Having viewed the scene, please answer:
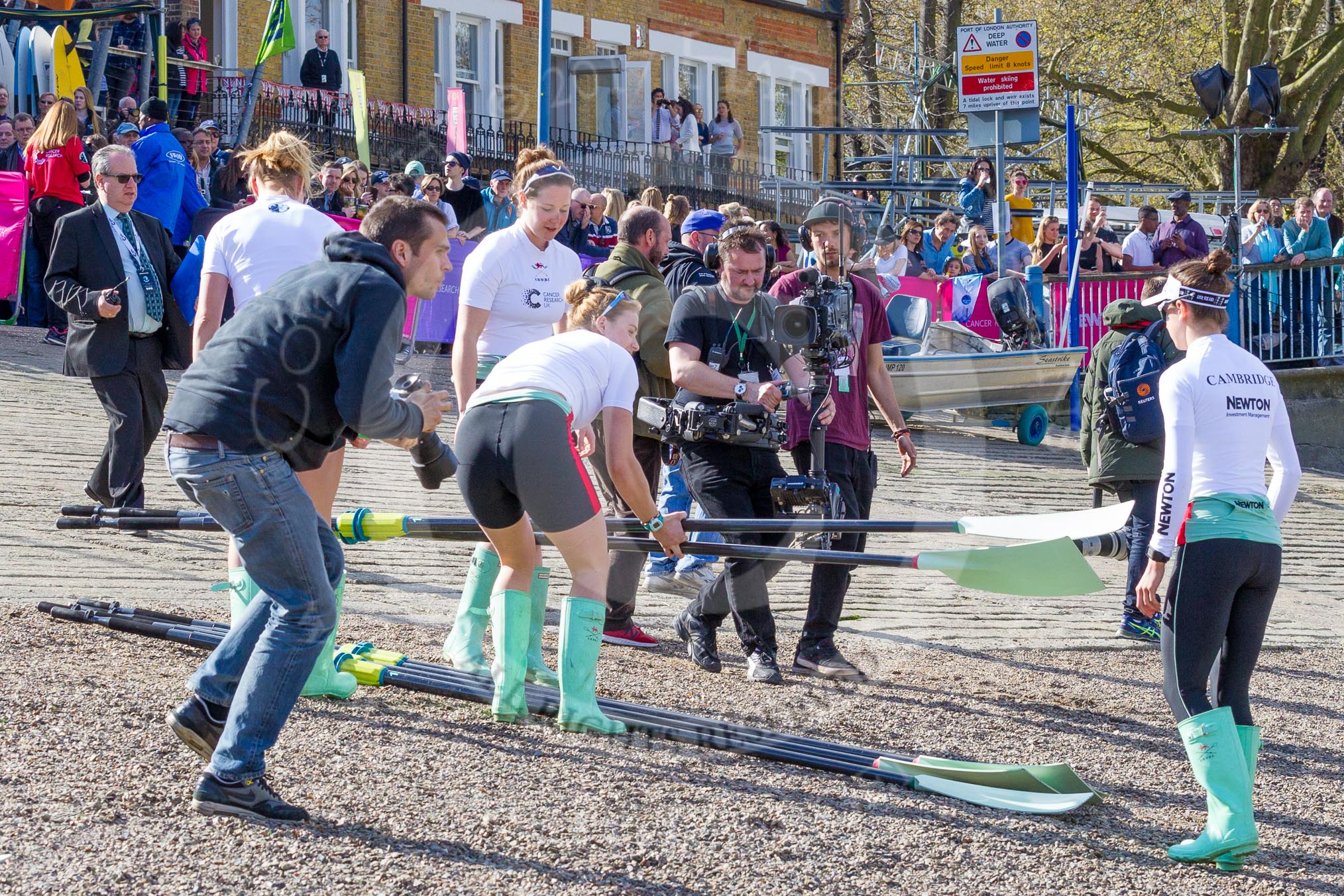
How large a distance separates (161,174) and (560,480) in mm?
7921

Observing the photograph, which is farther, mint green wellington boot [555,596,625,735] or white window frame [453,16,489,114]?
white window frame [453,16,489,114]

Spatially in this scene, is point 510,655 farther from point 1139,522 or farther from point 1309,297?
point 1309,297

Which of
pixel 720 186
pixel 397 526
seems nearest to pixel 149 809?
pixel 397 526

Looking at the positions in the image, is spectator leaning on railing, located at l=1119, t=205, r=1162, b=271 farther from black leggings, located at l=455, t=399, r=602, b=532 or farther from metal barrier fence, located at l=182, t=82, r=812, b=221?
black leggings, located at l=455, t=399, r=602, b=532

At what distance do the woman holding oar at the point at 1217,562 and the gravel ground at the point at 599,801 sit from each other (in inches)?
11.6

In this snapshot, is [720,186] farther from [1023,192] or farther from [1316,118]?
[1316,118]

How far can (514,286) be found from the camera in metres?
6.48

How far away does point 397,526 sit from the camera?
573 centimetres

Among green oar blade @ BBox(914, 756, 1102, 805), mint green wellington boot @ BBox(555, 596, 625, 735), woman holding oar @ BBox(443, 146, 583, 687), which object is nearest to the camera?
green oar blade @ BBox(914, 756, 1102, 805)

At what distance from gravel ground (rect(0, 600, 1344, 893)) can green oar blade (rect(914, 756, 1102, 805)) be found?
A: 0.32 ft

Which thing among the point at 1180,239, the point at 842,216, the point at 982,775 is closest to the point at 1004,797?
the point at 982,775

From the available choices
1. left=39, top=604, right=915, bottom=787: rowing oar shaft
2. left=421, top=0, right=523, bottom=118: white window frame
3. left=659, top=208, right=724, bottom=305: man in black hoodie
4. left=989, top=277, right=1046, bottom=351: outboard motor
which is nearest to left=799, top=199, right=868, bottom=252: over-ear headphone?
left=659, top=208, right=724, bottom=305: man in black hoodie

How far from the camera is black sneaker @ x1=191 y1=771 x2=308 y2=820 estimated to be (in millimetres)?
4266

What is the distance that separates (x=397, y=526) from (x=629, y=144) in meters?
21.5
